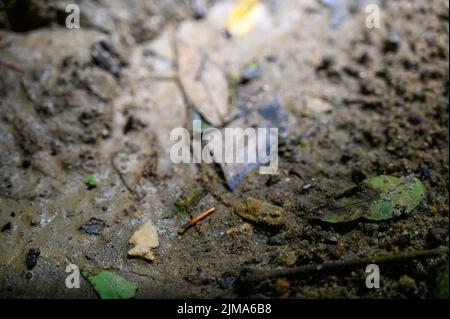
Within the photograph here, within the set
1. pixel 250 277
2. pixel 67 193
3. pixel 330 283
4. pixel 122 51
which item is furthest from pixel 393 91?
pixel 67 193

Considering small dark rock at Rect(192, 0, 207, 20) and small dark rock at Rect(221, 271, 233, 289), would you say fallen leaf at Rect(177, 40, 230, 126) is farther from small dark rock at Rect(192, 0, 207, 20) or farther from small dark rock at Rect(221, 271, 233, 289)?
small dark rock at Rect(221, 271, 233, 289)

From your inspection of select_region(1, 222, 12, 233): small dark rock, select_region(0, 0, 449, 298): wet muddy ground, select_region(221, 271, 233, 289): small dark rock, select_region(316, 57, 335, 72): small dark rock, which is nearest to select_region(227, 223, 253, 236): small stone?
select_region(0, 0, 449, 298): wet muddy ground

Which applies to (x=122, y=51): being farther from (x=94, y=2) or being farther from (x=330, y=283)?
(x=330, y=283)

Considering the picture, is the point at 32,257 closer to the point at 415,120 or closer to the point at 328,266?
the point at 328,266

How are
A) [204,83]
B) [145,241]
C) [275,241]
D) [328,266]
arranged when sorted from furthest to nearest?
[204,83]
[145,241]
[275,241]
[328,266]

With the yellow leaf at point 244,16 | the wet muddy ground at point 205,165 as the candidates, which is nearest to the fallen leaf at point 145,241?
the wet muddy ground at point 205,165

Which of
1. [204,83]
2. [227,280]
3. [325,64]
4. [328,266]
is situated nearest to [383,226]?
[328,266]
